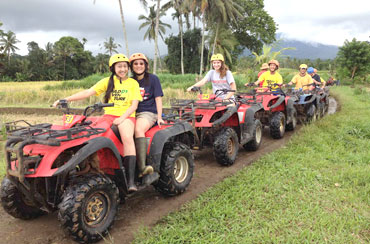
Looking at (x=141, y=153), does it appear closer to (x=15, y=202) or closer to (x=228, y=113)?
(x=15, y=202)

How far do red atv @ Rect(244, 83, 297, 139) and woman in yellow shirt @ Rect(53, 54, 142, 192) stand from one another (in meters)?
4.22

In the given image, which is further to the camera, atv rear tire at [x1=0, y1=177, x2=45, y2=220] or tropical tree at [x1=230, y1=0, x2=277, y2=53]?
tropical tree at [x1=230, y1=0, x2=277, y2=53]

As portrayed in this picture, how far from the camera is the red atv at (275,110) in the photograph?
24.9 feet

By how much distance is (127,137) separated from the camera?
3473 mm

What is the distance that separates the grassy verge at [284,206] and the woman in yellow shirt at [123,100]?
0.88m

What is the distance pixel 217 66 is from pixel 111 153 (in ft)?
11.0

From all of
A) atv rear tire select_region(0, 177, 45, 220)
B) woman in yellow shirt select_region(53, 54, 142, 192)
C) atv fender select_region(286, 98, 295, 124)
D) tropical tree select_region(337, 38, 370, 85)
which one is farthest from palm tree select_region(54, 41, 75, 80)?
atv rear tire select_region(0, 177, 45, 220)

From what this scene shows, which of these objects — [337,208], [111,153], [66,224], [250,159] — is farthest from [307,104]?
[66,224]

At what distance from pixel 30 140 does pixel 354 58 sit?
38.6 metres

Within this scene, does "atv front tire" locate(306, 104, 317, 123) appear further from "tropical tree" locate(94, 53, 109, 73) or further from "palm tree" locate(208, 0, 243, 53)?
"tropical tree" locate(94, 53, 109, 73)

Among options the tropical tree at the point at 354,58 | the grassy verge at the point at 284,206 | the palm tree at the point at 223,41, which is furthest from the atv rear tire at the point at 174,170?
the tropical tree at the point at 354,58

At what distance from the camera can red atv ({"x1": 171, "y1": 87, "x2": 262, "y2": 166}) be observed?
17.6 ft

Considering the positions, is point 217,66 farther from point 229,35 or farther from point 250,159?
point 229,35

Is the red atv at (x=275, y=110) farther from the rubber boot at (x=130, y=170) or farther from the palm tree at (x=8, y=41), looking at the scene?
the palm tree at (x=8, y=41)
